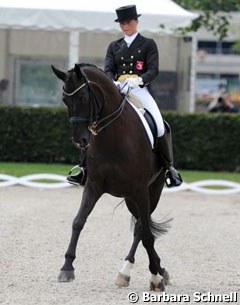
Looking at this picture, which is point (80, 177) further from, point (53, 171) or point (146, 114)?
point (53, 171)

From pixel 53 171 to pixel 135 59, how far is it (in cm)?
1082

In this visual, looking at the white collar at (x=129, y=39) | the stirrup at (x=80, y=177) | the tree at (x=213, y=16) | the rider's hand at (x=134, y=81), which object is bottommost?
the stirrup at (x=80, y=177)

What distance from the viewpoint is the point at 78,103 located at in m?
7.23

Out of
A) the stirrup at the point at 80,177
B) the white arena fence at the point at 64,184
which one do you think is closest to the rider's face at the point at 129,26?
the stirrup at the point at 80,177

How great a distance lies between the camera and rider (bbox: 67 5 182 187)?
8367mm

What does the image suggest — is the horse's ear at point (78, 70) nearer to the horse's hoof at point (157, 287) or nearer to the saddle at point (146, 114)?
the saddle at point (146, 114)

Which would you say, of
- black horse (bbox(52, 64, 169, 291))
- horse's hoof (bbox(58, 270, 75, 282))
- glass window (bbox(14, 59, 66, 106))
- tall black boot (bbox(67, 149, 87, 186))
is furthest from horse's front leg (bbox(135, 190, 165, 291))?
glass window (bbox(14, 59, 66, 106))

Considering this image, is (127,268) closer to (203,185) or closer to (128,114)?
(128,114)

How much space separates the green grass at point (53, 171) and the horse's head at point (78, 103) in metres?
11.2

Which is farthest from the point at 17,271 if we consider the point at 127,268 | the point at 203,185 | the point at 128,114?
the point at 203,185

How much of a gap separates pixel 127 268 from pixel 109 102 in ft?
5.38

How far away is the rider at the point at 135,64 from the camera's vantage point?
27.5 feet

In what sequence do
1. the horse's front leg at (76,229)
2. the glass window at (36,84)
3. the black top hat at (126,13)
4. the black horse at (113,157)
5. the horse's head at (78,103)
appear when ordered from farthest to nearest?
the glass window at (36,84) → the black top hat at (126,13) → the horse's front leg at (76,229) → the black horse at (113,157) → the horse's head at (78,103)

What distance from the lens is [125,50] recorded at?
27.7 ft
